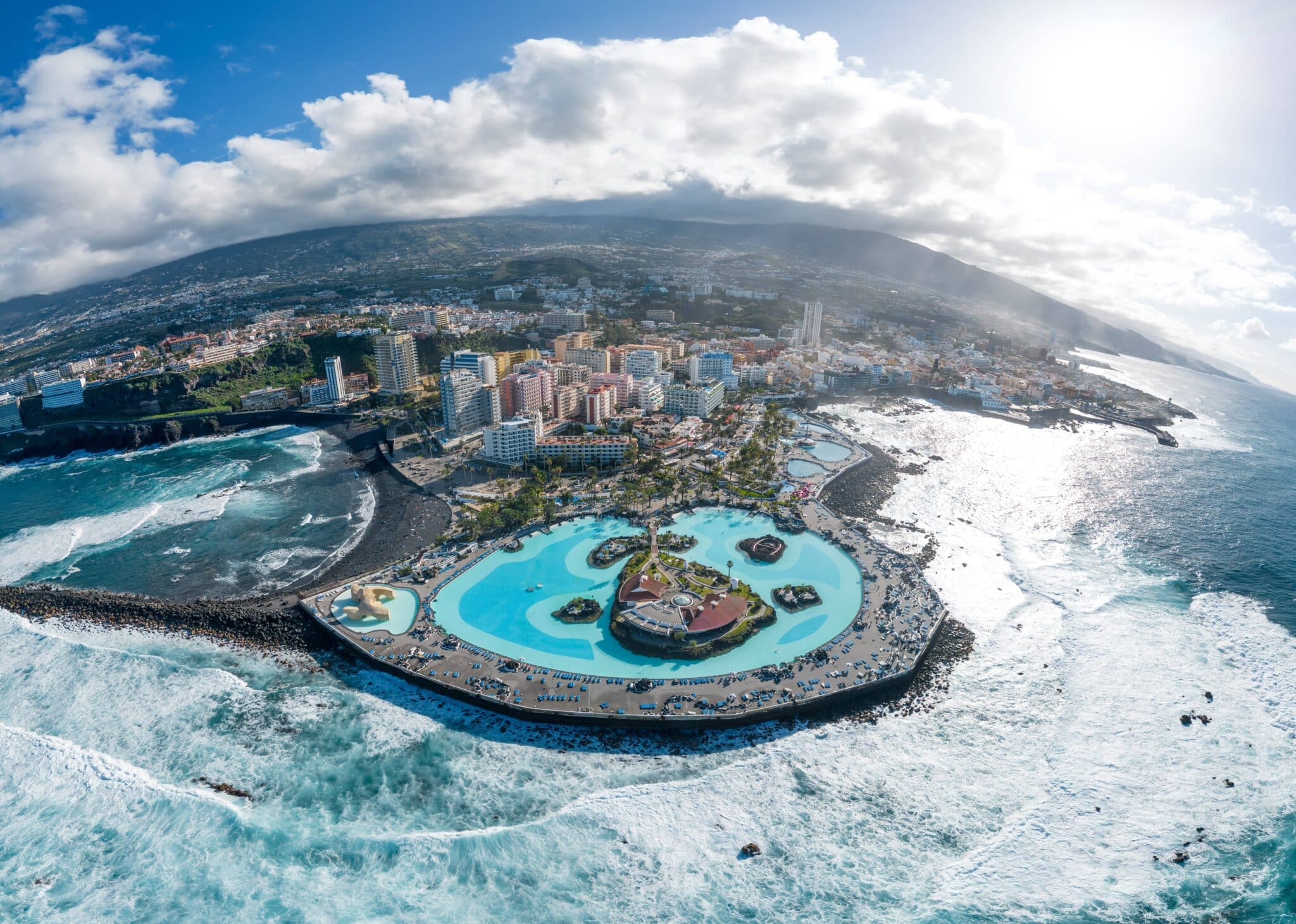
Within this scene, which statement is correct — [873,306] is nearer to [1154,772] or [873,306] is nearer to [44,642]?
[1154,772]

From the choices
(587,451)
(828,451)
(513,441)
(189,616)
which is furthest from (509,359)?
(189,616)

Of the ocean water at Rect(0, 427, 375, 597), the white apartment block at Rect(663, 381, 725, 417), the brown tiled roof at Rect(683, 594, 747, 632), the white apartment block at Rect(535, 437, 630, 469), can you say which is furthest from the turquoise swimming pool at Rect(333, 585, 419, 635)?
the white apartment block at Rect(663, 381, 725, 417)

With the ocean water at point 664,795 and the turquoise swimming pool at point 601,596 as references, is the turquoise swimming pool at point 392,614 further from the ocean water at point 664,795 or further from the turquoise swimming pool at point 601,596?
the ocean water at point 664,795

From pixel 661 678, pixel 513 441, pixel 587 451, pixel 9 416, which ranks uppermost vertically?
pixel 9 416

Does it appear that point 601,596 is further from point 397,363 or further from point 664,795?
point 397,363

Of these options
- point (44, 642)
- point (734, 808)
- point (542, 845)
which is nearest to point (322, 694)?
point (542, 845)
